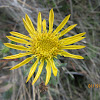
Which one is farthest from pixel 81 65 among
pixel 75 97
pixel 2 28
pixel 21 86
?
pixel 2 28

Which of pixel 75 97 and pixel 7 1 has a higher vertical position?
pixel 7 1

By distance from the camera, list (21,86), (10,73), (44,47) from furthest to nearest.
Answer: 1. (10,73)
2. (21,86)
3. (44,47)

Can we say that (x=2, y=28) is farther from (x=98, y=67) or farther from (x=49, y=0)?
(x=98, y=67)

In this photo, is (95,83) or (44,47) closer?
(44,47)

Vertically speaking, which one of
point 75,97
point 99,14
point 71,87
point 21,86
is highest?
point 99,14

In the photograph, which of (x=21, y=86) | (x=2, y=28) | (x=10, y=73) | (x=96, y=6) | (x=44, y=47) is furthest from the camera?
(x=96, y=6)

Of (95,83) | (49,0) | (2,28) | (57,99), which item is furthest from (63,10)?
(57,99)

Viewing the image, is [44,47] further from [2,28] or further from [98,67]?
[98,67]
